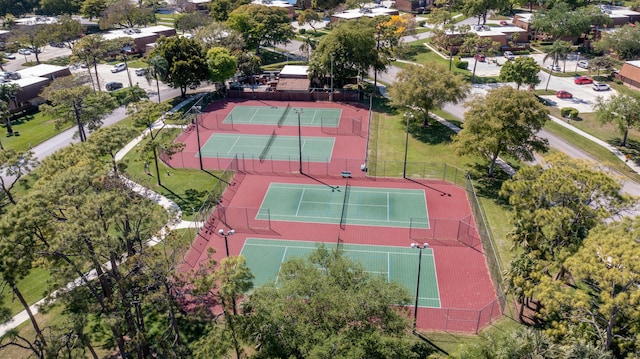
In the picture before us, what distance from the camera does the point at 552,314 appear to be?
24.7 m

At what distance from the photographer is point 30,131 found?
207 ft

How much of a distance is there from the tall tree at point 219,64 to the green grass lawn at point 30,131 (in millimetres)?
21263

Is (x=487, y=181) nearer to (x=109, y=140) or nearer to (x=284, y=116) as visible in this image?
(x=284, y=116)

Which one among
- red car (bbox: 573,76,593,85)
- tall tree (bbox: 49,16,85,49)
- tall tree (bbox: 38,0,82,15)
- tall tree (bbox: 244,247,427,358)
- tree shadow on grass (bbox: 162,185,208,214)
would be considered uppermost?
tall tree (bbox: 38,0,82,15)

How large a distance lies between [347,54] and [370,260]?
4095 cm

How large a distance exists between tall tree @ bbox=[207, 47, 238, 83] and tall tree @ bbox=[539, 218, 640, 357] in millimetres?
56975

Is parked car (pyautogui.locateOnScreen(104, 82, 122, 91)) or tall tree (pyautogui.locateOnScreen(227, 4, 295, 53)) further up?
tall tree (pyautogui.locateOnScreen(227, 4, 295, 53))

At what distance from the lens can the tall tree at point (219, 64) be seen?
70000 mm

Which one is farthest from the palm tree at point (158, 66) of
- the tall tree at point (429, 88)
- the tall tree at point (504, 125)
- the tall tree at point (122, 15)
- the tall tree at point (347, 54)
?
the tall tree at point (122, 15)

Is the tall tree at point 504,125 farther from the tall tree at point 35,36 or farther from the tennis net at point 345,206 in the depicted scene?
the tall tree at point 35,36

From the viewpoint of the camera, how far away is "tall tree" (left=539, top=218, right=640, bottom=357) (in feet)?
70.7

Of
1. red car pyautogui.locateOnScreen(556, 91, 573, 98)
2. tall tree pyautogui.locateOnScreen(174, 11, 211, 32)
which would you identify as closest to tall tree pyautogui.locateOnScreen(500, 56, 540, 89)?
red car pyautogui.locateOnScreen(556, 91, 573, 98)

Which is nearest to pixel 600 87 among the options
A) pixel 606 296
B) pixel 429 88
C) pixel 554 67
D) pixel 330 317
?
pixel 554 67

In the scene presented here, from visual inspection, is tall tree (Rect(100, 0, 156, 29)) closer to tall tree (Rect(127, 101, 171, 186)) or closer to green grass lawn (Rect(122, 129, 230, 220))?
green grass lawn (Rect(122, 129, 230, 220))
